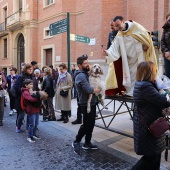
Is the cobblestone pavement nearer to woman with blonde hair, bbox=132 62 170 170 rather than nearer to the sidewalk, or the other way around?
the sidewalk

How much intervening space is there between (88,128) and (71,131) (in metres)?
1.74

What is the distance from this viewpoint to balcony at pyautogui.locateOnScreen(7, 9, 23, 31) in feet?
70.4

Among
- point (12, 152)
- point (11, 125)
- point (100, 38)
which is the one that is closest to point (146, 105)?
point (12, 152)

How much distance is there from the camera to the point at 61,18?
17.6 meters

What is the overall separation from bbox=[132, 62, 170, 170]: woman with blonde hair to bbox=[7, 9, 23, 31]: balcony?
20118mm

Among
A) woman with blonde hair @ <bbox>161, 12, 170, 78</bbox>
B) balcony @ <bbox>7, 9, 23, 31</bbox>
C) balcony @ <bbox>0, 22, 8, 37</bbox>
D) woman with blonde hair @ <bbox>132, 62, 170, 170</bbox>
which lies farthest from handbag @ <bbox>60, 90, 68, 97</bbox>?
balcony @ <bbox>0, 22, 8, 37</bbox>

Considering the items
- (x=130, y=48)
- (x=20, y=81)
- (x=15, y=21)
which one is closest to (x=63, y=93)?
(x=20, y=81)

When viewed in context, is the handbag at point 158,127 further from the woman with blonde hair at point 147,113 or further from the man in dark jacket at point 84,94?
the man in dark jacket at point 84,94

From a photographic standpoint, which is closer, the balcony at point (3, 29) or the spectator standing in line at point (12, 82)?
the spectator standing in line at point (12, 82)

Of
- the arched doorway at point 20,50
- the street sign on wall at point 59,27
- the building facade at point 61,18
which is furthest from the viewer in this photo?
the arched doorway at point 20,50

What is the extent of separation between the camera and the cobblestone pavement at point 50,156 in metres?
4.06

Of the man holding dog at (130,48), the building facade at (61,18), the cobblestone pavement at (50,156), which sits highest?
the building facade at (61,18)

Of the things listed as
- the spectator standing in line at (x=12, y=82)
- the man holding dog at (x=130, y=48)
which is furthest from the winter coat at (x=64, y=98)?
the man holding dog at (x=130, y=48)

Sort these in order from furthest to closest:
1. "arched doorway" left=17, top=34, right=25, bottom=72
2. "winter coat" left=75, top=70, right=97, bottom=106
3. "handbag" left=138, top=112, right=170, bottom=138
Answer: "arched doorway" left=17, top=34, right=25, bottom=72, "winter coat" left=75, top=70, right=97, bottom=106, "handbag" left=138, top=112, right=170, bottom=138
